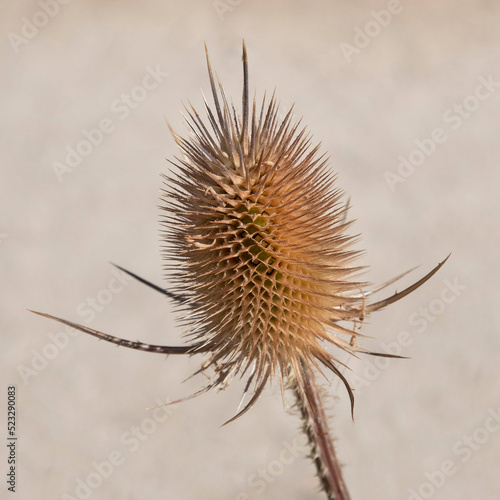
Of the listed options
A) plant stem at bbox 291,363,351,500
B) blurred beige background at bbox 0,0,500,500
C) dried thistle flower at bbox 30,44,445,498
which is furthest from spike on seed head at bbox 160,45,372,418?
blurred beige background at bbox 0,0,500,500

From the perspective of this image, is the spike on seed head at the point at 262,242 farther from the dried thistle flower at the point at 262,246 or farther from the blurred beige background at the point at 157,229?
the blurred beige background at the point at 157,229

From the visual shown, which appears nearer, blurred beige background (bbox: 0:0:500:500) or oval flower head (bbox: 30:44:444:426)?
oval flower head (bbox: 30:44:444:426)

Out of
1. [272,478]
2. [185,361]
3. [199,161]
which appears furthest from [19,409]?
[199,161]

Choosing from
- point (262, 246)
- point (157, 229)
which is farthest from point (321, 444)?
point (157, 229)

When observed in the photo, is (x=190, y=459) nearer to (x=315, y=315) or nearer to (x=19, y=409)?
(x=19, y=409)

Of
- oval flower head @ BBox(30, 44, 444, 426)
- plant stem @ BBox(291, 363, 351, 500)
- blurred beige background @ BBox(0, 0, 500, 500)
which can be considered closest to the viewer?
oval flower head @ BBox(30, 44, 444, 426)

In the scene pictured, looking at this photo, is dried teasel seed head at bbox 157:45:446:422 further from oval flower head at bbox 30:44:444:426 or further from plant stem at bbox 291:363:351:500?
plant stem at bbox 291:363:351:500

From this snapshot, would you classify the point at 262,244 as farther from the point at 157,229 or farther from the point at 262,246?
the point at 157,229

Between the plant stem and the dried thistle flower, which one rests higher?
the dried thistle flower
